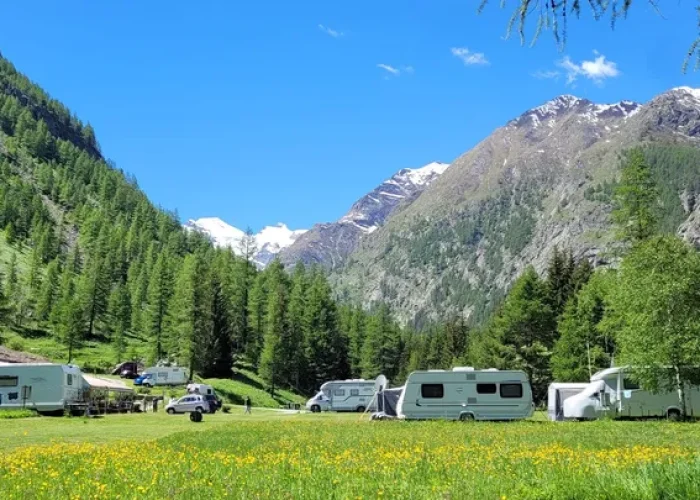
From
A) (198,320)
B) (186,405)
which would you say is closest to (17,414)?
(186,405)

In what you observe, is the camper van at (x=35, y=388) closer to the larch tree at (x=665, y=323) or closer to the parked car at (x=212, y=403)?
the parked car at (x=212, y=403)

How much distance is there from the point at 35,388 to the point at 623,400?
3575 cm

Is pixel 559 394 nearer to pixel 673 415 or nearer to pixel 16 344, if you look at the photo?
pixel 673 415

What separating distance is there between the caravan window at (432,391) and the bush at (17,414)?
23.5m

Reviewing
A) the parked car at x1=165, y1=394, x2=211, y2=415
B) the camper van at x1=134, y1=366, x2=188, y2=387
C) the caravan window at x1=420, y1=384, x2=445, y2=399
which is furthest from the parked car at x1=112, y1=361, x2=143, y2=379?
the caravan window at x1=420, y1=384, x2=445, y2=399

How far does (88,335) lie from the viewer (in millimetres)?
100938

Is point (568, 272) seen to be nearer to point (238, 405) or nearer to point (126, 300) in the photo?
point (238, 405)

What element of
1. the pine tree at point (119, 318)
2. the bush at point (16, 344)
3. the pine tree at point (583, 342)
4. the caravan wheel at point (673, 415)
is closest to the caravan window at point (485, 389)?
the caravan wheel at point (673, 415)

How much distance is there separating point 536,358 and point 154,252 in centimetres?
10889

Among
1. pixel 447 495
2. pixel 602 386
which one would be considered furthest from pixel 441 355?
pixel 447 495

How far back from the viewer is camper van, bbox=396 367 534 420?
1355 inches

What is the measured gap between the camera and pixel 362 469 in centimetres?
1179

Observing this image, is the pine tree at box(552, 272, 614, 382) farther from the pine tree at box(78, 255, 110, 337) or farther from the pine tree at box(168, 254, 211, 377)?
the pine tree at box(78, 255, 110, 337)

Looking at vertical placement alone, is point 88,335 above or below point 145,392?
above
